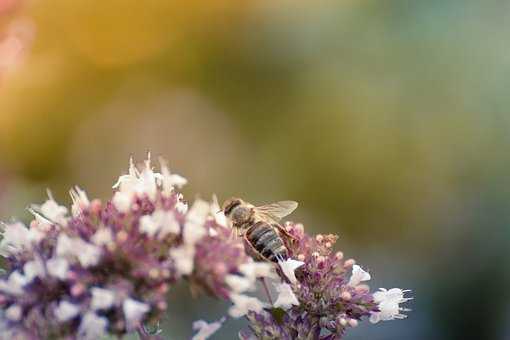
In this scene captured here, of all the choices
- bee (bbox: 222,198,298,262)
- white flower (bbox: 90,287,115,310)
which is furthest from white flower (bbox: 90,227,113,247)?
bee (bbox: 222,198,298,262)

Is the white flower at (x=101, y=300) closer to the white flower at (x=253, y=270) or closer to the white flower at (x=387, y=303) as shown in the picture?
the white flower at (x=253, y=270)

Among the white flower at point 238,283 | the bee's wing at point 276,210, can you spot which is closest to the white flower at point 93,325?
the white flower at point 238,283

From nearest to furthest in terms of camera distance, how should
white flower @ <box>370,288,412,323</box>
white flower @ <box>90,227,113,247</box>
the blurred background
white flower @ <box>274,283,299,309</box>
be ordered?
white flower @ <box>90,227,113,247</box> → white flower @ <box>274,283,299,309</box> → white flower @ <box>370,288,412,323</box> → the blurred background

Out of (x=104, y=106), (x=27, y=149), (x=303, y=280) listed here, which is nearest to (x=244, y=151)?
(x=104, y=106)

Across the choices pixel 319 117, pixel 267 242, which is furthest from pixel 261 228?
pixel 319 117

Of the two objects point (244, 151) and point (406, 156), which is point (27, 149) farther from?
point (406, 156)

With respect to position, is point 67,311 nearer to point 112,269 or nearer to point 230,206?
point 112,269

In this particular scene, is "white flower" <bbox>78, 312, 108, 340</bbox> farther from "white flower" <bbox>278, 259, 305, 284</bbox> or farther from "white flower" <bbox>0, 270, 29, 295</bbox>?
"white flower" <bbox>278, 259, 305, 284</bbox>
